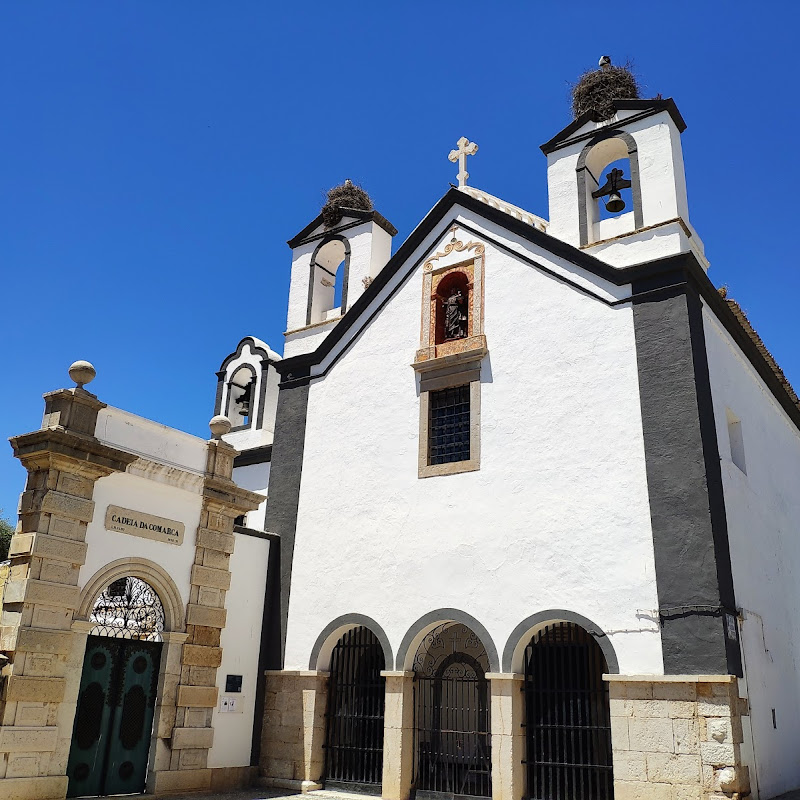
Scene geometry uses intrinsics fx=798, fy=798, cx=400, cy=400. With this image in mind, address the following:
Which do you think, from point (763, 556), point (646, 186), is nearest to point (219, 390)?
point (646, 186)

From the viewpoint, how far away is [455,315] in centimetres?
1291

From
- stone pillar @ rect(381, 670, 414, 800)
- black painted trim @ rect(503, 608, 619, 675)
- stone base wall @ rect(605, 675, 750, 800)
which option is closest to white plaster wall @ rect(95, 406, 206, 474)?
stone pillar @ rect(381, 670, 414, 800)

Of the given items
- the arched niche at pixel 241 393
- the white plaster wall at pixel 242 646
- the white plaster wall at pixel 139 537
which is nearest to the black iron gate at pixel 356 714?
the white plaster wall at pixel 242 646

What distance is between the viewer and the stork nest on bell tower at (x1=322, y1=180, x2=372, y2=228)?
1549 cm

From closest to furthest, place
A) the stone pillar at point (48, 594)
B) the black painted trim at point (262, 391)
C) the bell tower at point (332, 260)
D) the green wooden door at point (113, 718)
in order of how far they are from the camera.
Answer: the stone pillar at point (48, 594) → the green wooden door at point (113, 718) → the bell tower at point (332, 260) → the black painted trim at point (262, 391)

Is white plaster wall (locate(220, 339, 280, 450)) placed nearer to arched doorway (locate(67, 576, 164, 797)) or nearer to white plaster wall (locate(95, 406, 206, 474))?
white plaster wall (locate(95, 406, 206, 474))

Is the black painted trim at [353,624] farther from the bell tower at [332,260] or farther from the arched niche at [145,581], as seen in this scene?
the bell tower at [332,260]

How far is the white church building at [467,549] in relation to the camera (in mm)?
9273

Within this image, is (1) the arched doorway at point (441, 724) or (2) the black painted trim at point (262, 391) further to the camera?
(2) the black painted trim at point (262, 391)

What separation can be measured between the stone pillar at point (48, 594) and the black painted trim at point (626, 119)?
8056 mm

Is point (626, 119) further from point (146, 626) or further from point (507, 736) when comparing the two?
point (146, 626)

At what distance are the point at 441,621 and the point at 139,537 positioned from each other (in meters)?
4.22

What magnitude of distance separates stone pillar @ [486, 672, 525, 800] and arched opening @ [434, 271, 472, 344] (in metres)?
5.24

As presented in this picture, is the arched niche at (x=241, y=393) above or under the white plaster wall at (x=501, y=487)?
above
